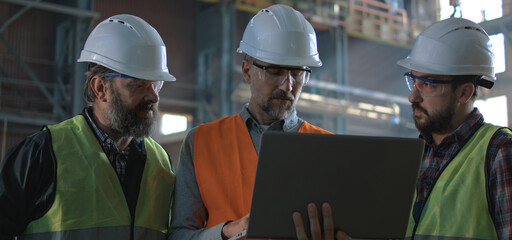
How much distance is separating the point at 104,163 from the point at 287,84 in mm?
1097

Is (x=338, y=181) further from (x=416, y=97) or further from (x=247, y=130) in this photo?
(x=416, y=97)

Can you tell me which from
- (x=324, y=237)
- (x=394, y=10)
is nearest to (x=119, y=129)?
(x=324, y=237)

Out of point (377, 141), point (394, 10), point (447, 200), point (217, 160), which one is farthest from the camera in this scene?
point (394, 10)

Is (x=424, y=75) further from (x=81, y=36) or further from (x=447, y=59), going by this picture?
(x=81, y=36)

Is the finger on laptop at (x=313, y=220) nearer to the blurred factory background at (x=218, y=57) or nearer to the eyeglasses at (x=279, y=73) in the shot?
the eyeglasses at (x=279, y=73)

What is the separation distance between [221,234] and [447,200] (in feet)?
3.79

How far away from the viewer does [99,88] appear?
342 cm

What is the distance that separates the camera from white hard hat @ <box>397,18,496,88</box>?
3271 mm

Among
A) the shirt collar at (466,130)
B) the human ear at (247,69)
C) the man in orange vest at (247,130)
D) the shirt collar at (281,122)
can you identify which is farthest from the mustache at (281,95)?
the shirt collar at (466,130)

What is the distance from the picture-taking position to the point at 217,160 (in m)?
3.16

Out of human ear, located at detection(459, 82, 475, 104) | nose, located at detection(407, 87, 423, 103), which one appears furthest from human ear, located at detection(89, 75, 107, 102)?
human ear, located at detection(459, 82, 475, 104)

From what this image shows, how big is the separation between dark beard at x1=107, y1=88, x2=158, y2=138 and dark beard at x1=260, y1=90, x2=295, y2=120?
70 cm

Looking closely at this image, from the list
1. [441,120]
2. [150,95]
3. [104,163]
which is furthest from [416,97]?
[104,163]

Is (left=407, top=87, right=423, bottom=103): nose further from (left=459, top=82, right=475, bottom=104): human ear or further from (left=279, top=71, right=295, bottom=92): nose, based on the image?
(left=279, top=71, right=295, bottom=92): nose
